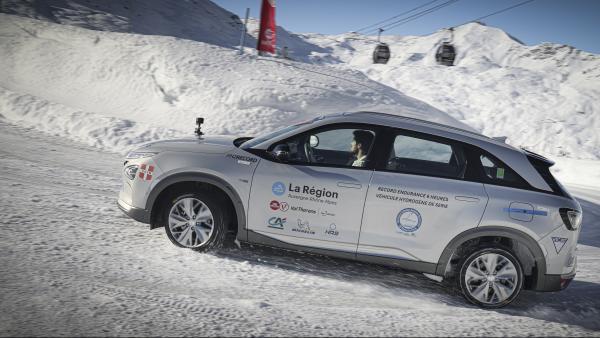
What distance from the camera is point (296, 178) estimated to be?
4.54 m

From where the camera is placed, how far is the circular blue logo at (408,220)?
14.5ft

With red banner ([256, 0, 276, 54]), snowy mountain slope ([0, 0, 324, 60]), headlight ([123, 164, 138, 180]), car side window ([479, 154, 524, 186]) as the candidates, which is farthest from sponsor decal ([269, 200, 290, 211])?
snowy mountain slope ([0, 0, 324, 60])

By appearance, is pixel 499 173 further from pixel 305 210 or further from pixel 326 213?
pixel 305 210

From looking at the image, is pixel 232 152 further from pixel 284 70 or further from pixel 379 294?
pixel 284 70

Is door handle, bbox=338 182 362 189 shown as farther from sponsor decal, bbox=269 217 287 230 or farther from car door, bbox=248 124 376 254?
sponsor decal, bbox=269 217 287 230

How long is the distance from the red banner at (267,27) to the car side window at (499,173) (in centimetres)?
1663

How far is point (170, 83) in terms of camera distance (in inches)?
651

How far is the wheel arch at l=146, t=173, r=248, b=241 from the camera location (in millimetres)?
4648

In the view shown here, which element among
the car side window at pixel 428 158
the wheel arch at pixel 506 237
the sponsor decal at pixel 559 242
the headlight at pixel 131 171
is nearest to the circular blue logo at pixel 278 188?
the car side window at pixel 428 158

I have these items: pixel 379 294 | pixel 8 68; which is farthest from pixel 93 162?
pixel 8 68

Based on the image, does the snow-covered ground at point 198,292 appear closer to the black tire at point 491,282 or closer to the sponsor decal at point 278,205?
the black tire at point 491,282

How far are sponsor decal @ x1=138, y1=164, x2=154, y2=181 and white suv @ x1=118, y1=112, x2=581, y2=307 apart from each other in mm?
11

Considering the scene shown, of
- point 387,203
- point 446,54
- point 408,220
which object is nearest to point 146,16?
point 446,54

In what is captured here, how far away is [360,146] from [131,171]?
2.47 metres
